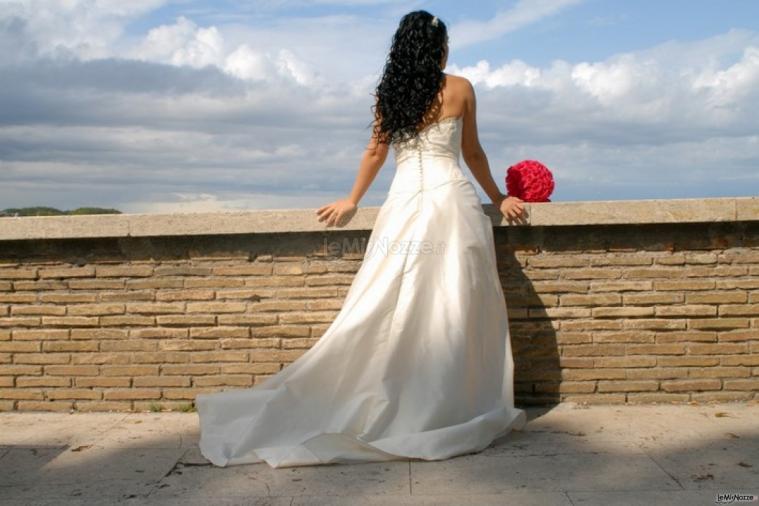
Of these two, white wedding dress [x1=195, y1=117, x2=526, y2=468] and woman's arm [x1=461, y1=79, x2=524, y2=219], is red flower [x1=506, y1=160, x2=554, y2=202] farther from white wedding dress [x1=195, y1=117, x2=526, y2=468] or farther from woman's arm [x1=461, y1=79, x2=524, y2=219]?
white wedding dress [x1=195, y1=117, x2=526, y2=468]

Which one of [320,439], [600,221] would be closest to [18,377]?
[320,439]

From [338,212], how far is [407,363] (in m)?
1.13

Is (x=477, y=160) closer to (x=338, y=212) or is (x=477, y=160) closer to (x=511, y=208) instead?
(x=511, y=208)

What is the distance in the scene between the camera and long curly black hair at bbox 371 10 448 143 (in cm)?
461

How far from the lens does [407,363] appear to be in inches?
175

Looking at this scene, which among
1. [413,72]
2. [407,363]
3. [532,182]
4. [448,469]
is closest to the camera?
[448,469]

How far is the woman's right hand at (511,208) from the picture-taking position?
16.7 ft

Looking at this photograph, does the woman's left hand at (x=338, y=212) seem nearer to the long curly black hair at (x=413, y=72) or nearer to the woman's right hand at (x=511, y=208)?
the long curly black hair at (x=413, y=72)

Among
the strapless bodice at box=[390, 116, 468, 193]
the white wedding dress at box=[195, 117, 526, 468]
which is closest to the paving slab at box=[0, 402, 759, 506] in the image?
the white wedding dress at box=[195, 117, 526, 468]

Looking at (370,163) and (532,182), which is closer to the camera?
(370,163)

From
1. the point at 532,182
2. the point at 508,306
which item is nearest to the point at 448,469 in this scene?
the point at 508,306

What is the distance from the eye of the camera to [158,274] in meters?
5.50

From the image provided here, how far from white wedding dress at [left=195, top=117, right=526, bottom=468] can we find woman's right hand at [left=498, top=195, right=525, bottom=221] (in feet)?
1.39

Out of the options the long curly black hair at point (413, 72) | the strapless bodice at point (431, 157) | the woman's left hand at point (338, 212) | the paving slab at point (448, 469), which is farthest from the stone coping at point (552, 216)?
the paving slab at point (448, 469)
